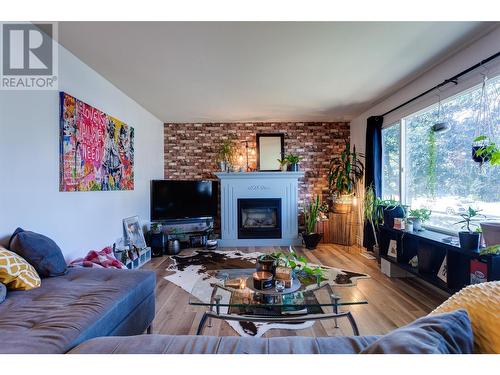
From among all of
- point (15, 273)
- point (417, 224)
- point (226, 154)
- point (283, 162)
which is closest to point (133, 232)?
point (15, 273)

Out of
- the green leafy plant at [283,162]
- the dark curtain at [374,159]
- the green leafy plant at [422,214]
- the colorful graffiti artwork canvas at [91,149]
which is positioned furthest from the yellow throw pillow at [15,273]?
A: the dark curtain at [374,159]

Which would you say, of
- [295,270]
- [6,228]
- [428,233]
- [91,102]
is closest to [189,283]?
[295,270]

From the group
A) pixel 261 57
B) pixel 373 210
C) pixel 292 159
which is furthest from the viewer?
pixel 292 159

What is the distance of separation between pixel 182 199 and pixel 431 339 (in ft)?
13.6

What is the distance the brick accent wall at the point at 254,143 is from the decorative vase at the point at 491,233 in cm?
Answer: 308

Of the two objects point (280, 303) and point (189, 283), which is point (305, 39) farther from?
point (189, 283)

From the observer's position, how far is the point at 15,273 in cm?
144

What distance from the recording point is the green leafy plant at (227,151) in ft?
15.6

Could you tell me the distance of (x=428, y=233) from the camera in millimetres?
2562

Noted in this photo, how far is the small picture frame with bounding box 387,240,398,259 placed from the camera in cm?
287

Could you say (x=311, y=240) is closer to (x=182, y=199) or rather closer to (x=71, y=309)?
(x=182, y=199)

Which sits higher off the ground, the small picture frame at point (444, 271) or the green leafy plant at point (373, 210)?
the green leafy plant at point (373, 210)

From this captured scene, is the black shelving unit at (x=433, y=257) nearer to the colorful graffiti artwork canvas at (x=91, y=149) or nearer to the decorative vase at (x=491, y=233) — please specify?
the decorative vase at (x=491, y=233)

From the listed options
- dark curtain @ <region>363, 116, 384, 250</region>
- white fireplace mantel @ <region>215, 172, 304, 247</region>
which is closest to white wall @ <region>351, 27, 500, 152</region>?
dark curtain @ <region>363, 116, 384, 250</region>
